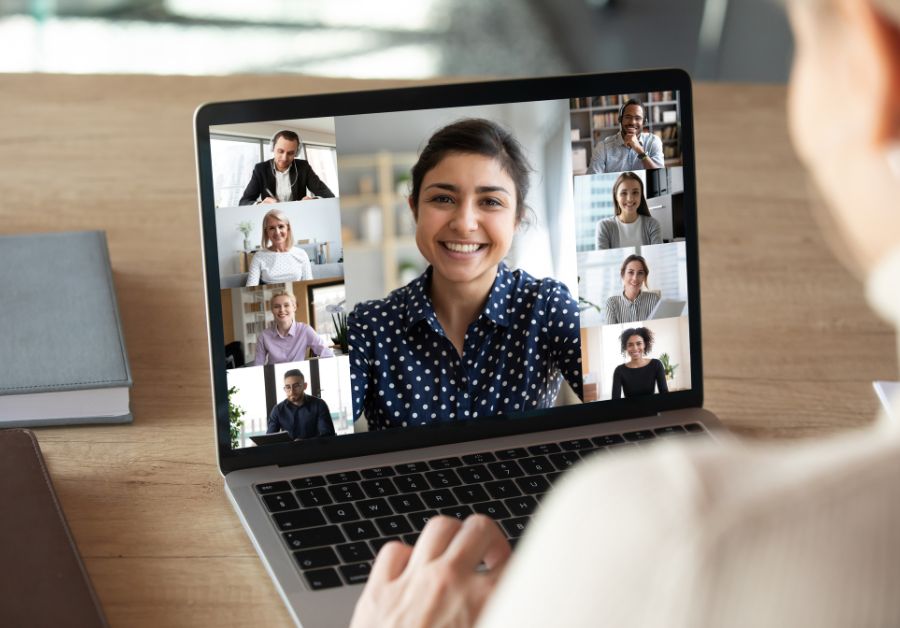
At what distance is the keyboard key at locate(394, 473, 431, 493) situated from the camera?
818 millimetres

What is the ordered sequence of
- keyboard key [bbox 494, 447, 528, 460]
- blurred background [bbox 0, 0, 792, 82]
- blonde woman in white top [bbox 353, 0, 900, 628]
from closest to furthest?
blonde woman in white top [bbox 353, 0, 900, 628] < keyboard key [bbox 494, 447, 528, 460] < blurred background [bbox 0, 0, 792, 82]

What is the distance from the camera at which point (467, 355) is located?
2.92ft

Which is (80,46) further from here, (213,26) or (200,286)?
(200,286)

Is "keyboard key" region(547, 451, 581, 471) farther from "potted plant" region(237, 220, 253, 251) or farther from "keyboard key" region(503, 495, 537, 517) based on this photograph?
"potted plant" region(237, 220, 253, 251)

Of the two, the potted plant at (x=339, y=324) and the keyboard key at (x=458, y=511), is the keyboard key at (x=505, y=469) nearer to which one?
the keyboard key at (x=458, y=511)

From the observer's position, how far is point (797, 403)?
0.99m

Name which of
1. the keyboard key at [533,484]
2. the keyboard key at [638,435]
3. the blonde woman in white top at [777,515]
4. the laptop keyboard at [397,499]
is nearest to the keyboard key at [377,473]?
the laptop keyboard at [397,499]

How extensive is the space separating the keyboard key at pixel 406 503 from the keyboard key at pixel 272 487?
84 mm

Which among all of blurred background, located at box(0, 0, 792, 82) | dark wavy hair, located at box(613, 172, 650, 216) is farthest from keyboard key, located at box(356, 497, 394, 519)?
blurred background, located at box(0, 0, 792, 82)

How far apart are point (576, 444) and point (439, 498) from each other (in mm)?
142

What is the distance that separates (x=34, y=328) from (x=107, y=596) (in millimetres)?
383

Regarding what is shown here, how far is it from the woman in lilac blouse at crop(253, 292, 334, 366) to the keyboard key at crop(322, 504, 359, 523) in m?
0.13

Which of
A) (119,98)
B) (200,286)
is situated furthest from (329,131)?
(119,98)

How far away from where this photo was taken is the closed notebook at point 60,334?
3.11 ft
